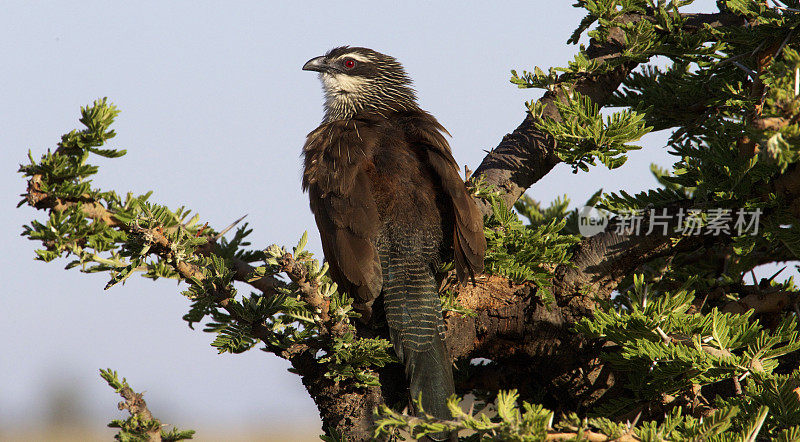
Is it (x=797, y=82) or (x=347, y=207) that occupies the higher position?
(x=347, y=207)

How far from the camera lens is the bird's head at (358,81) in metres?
5.42

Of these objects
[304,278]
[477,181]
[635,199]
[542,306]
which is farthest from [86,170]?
[635,199]

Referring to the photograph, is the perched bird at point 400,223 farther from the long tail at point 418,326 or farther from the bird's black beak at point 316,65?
the bird's black beak at point 316,65

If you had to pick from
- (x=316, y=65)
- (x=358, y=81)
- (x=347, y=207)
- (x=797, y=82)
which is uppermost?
(x=316, y=65)

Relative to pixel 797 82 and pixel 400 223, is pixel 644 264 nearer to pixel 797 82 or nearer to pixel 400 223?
pixel 400 223

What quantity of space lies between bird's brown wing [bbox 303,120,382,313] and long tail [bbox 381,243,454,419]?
112 mm

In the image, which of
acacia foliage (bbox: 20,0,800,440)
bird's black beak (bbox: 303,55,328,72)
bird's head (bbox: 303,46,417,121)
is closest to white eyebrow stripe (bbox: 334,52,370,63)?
bird's head (bbox: 303,46,417,121)

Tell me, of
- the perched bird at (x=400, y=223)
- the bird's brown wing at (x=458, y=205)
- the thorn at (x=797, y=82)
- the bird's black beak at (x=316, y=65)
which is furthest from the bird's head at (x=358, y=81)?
the thorn at (x=797, y=82)

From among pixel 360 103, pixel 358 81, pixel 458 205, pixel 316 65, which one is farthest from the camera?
pixel 316 65

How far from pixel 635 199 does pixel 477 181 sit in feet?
2.95

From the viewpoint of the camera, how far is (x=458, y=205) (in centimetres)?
354

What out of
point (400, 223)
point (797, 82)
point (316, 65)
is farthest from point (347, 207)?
point (316, 65)

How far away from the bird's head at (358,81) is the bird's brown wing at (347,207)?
4.42 feet

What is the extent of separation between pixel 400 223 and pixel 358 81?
89.3 inches
